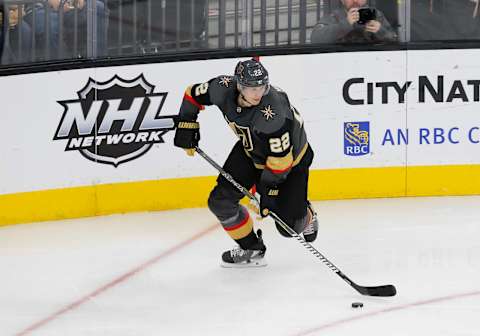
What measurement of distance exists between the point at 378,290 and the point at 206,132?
2.12m

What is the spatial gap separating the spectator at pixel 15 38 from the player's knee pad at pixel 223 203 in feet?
5.62

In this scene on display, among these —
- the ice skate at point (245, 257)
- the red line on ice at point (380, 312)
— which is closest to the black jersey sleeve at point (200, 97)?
the ice skate at point (245, 257)

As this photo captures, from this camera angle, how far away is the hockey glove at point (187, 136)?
599cm

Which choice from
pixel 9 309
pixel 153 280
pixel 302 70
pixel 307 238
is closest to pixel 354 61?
pixel 302 70

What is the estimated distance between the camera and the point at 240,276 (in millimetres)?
6246

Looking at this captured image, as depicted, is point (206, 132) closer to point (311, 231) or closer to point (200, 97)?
point (311, 231)

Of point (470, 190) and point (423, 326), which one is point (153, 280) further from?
point (470, 190)

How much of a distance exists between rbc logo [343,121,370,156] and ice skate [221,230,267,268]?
4.84ft

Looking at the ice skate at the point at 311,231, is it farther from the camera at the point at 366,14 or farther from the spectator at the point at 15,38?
the spectator at the point at 15,38

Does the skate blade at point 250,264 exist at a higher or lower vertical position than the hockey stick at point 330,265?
lower

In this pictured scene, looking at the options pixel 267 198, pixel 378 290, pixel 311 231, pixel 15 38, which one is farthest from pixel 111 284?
pixel 15 38

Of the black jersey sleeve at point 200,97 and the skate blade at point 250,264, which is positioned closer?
the black jersey sleeve at point 200,97

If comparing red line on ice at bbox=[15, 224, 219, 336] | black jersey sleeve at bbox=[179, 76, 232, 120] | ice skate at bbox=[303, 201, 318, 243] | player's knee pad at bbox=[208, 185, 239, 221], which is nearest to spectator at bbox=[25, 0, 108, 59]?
red line on ice at bbox=[15, 224, 219, 336]

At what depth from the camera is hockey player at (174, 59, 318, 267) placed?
5.66m
